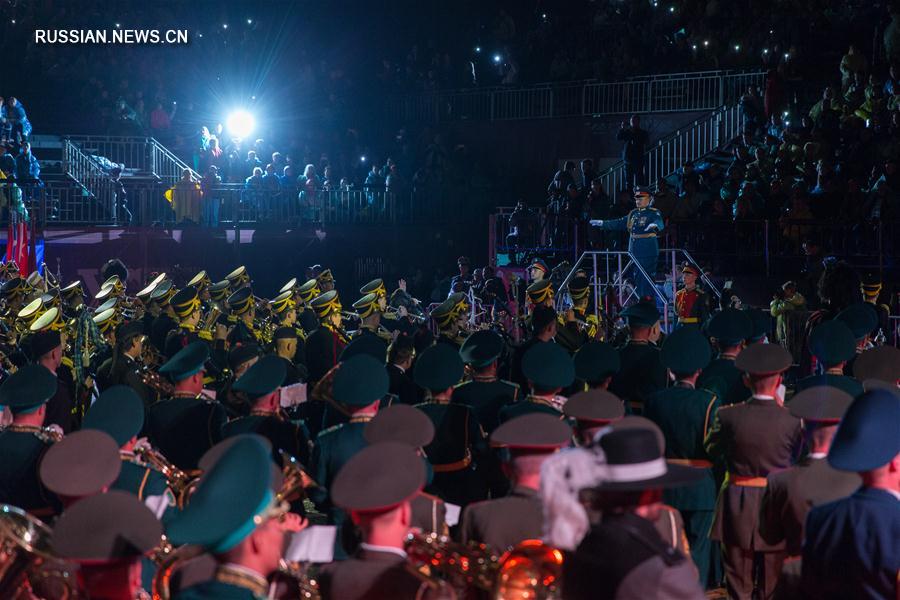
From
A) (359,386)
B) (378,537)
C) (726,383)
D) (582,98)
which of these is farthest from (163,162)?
(378,537)

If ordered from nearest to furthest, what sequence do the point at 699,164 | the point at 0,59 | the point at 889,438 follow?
the point at 889,438 < the point at 699,164 < the point at 0,59

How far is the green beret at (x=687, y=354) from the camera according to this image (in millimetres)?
7545

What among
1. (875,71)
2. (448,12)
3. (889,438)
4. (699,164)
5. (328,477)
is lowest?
(328,477)

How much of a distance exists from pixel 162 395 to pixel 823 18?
1860 centimetres

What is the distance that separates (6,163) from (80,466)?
19.9 m

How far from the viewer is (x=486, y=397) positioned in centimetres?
787

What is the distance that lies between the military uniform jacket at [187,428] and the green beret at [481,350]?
167 cm

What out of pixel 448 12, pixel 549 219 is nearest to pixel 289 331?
pixel 549 219

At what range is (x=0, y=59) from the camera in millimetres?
30203

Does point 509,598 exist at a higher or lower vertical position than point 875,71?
lower

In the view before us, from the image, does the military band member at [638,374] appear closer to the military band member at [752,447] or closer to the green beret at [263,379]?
the military band member at [752,447]

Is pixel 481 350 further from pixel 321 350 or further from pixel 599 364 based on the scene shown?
pixel 321 350

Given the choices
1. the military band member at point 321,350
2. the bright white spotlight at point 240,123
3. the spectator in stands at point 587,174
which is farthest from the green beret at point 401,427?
the bright white spotlight at point 240,123

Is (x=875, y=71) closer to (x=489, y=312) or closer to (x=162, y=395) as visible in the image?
(x=489, y=312)
